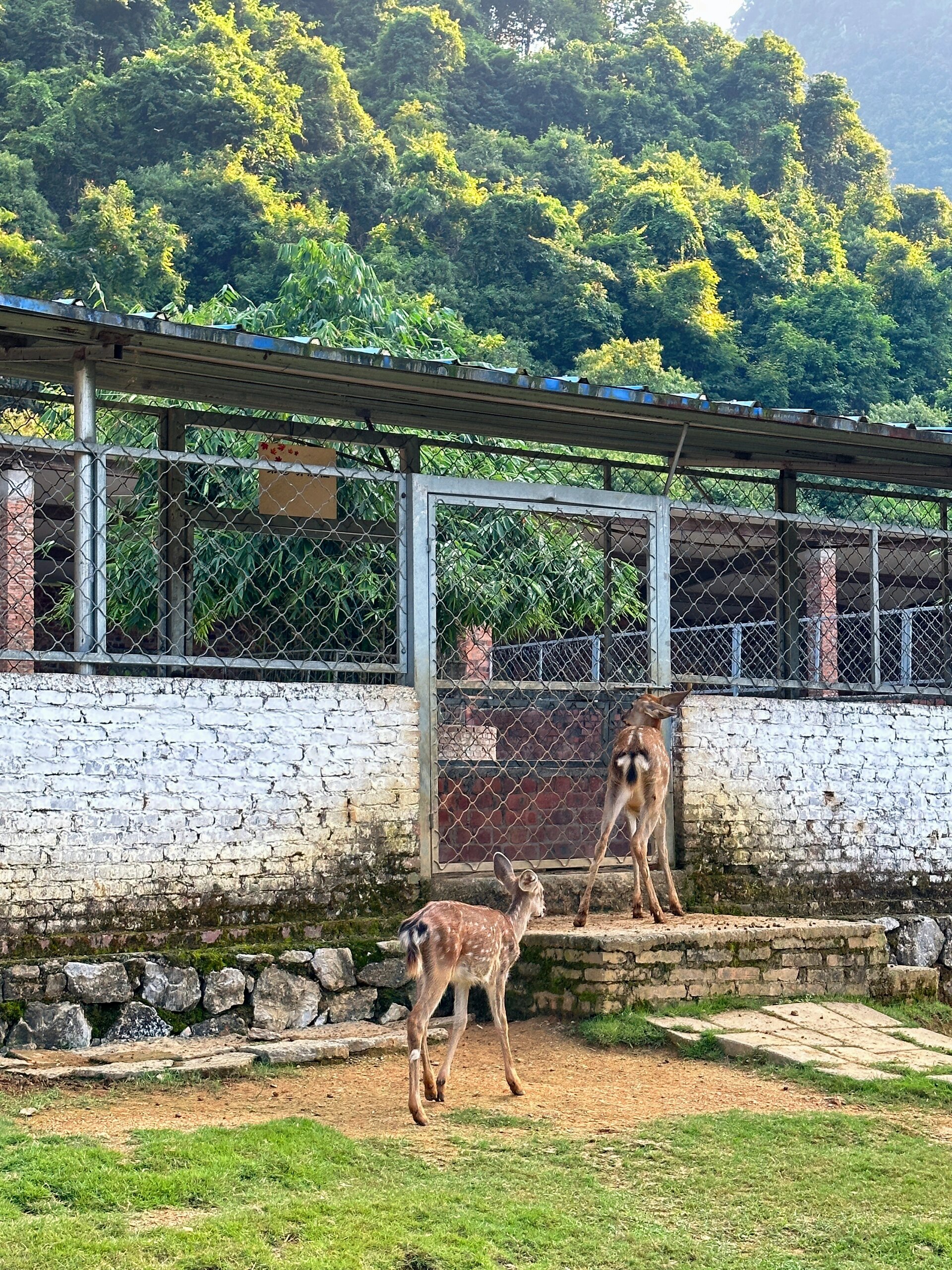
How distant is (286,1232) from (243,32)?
155 feet

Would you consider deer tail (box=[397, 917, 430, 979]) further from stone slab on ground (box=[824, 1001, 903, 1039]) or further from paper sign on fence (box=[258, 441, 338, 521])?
paper sign on fence (box=[258, 441, 338, 521])

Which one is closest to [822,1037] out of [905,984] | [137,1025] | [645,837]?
[905,984]

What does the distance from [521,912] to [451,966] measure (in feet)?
2.66

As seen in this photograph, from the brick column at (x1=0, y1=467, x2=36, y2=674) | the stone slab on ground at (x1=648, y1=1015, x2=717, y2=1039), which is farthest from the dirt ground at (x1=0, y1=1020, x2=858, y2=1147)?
the brick column at (x1=0, y1=467, x2=36, y2=674)

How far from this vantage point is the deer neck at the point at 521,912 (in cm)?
734

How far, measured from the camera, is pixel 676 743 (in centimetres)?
974

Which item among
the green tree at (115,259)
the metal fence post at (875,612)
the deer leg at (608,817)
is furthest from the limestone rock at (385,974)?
the green tree at (115,259)

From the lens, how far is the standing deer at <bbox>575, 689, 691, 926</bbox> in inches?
349

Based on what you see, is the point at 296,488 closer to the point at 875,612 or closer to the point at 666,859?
the point at 666,859

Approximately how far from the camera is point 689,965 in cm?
828

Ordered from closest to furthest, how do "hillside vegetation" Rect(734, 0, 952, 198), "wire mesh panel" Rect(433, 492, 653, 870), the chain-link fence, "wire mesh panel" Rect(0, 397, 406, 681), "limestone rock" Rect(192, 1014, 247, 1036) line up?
"limestone rock" Rect(192, 1014, 247, 1036)
"wire mesh panel" Rect(0, 397, 406, 681)
the chain-link fence
"wire mesh panel" Rect(433, 492, 653, 870)
"hillside vegetation" Rect(734, 0, 952, 198)

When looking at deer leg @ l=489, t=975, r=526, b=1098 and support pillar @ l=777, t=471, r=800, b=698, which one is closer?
deer leg @ l=489, t=975, r=526, b=1098

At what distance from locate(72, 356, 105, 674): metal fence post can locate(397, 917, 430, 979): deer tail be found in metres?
2.31

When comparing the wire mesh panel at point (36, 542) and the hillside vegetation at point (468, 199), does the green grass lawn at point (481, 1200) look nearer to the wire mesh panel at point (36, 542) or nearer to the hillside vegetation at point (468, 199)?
the wire mesh panel at point (36, 542)
